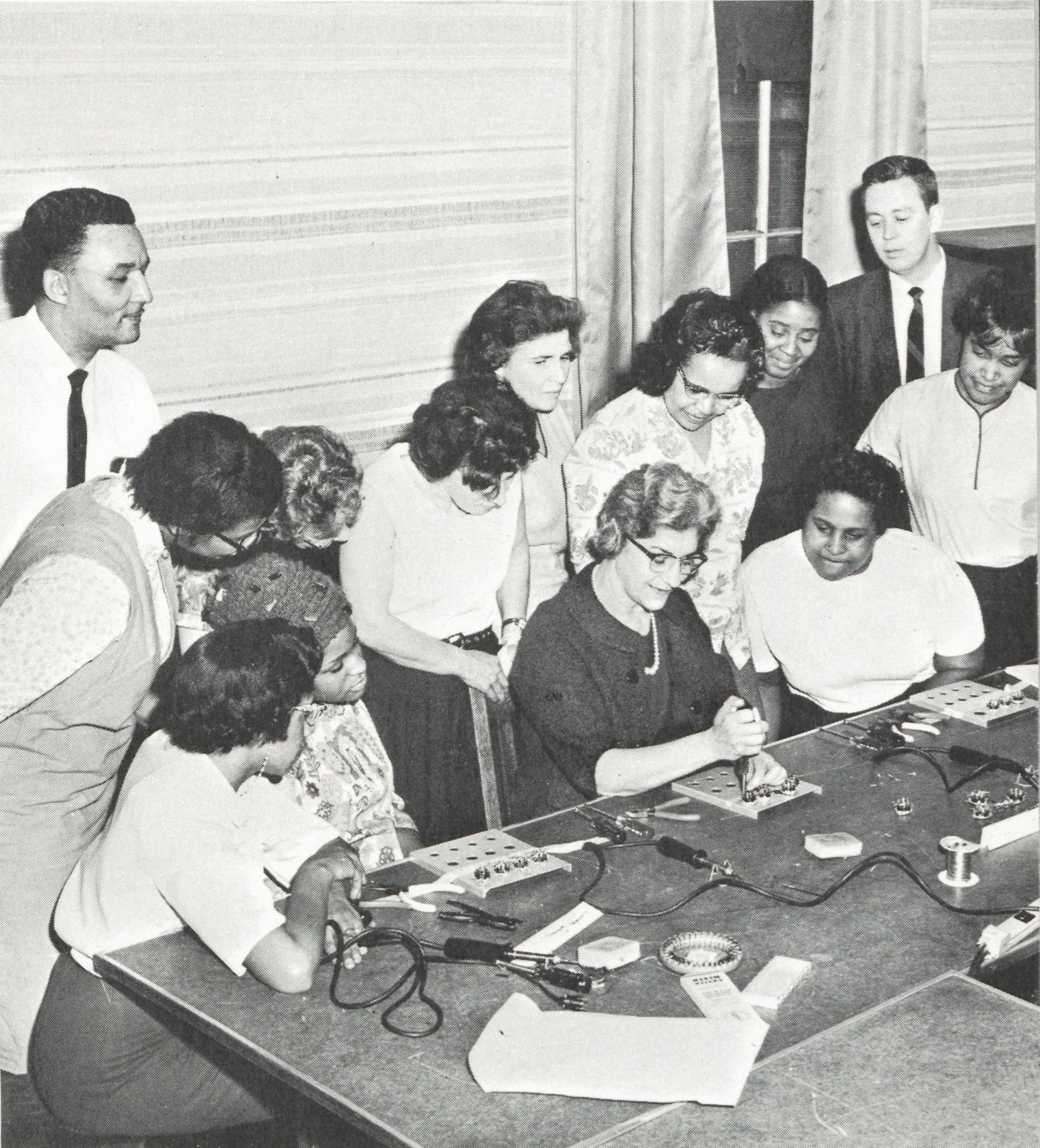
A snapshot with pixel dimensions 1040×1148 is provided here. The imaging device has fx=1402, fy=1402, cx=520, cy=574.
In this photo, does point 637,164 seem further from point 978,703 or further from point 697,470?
point 978,703

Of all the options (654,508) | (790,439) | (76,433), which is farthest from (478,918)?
(790,439)

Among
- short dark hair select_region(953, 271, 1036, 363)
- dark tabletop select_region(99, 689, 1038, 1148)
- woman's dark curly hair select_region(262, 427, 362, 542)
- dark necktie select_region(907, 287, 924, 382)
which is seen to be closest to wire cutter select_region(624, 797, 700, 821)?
dark tabletop select_region(99, 689, 1038, 1148)

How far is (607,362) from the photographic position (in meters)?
4.06

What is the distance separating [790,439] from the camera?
3664 millimetres

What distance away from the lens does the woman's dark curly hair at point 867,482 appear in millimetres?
3146

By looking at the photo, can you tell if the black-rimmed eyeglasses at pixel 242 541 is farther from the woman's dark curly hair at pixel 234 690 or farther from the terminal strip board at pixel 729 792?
the terminal strip board at pixel 729 792

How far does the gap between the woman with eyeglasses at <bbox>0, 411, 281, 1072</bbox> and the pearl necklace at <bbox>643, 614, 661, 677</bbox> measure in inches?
35.6

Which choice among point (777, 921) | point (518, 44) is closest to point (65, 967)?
point (777, 921)

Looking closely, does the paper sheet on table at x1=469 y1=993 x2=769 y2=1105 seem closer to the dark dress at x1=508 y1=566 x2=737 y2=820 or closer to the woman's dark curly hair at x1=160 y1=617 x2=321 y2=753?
the woman's dark curly hair at x1=160 y1=617 x2=321 y2=753

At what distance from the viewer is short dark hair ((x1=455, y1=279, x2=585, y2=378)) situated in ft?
10.5

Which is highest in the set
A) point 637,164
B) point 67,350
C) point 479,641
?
point 637,164

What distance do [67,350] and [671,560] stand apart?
47.6 inches

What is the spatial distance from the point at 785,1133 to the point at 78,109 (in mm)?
2465

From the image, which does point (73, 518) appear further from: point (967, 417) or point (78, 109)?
point (967, 417)
